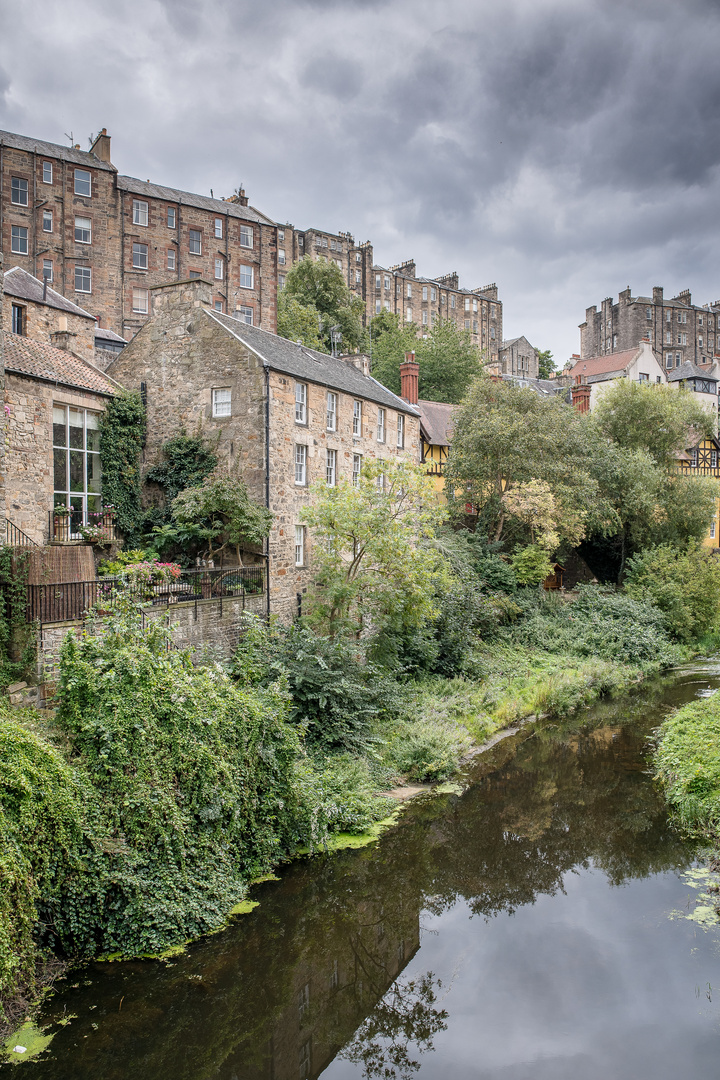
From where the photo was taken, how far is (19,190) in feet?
126

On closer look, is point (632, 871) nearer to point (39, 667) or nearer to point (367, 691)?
point (367, 691)

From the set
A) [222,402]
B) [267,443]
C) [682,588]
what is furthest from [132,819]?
[682,588]

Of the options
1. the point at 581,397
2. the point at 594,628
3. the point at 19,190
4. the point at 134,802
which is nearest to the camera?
the point at 134,802

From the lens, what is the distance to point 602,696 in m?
23.5

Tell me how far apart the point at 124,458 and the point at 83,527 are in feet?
10.2

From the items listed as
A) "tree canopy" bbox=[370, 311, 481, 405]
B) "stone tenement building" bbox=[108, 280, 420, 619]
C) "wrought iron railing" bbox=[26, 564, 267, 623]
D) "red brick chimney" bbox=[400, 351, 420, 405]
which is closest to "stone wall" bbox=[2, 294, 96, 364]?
"stone tenement building" bbox=[108, 280, 420, 619]

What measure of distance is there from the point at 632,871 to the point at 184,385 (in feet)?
55.9

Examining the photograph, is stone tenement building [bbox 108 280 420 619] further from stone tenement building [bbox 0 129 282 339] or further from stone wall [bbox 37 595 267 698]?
stone tenement building [bbox 0 129 282 339]

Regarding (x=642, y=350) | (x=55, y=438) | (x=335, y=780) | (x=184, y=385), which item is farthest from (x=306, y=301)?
(x=335, y=780)

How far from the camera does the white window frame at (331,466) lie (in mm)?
23203

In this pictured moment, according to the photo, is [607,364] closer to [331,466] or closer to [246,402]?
[331,466]

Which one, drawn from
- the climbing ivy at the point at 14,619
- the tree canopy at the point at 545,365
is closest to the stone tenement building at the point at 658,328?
the tree canopy at the point at 545,365

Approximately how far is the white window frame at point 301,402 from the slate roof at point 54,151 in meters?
28.5

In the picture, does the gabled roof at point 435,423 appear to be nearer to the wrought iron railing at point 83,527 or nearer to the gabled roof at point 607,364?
the wrought iron railing at point 83,527
